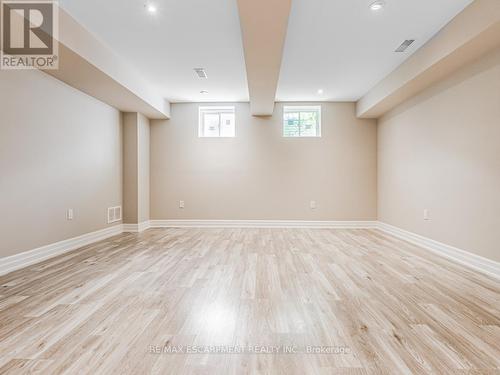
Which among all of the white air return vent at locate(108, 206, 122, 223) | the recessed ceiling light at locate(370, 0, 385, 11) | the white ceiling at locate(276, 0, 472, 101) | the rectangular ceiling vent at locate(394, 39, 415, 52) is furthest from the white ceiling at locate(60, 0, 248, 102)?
the white air return vent at locate(108, 206, 122, 223)

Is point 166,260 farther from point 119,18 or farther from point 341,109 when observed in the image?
point 341,109

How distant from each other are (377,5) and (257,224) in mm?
3997

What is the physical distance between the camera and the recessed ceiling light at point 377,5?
233 centimetres

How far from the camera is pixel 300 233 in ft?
15.7

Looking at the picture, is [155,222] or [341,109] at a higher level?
[341,109]

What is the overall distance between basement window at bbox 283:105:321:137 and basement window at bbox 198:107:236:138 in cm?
114

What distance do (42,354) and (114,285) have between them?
94 centimetres

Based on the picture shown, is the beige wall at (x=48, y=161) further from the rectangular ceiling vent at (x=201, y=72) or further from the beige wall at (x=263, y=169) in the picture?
the rectangular ceiling vent at (x=201, y=72)

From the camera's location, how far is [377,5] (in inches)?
93.1

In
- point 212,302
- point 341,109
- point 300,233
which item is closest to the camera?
point 212,302

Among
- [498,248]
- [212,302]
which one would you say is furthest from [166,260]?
[498,248]

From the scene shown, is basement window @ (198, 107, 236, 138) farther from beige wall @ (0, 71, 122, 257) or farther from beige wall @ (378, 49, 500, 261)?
beige wall @ (378, 49, 500, 261)

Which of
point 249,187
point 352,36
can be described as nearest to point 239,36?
point 352,36

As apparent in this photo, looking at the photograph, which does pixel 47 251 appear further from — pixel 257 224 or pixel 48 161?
pixel 257 224
